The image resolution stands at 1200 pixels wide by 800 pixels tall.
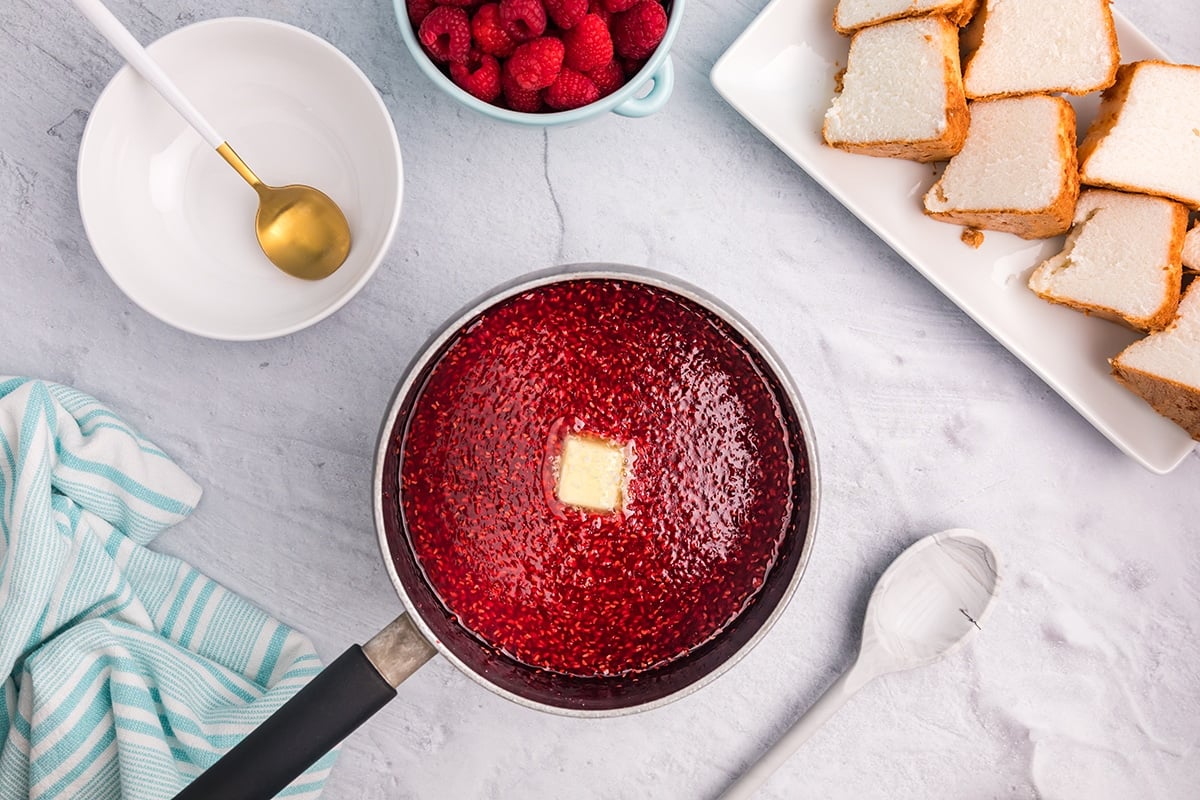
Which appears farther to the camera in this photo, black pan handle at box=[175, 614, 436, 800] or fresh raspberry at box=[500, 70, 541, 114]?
fresh raspberry at box=[500, 70, 541, 114]

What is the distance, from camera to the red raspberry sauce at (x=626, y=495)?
103cm

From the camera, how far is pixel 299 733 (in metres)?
0.82

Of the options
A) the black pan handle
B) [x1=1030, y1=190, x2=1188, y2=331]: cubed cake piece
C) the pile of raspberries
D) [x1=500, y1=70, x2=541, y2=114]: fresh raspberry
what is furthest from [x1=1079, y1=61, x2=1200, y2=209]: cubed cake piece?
the black pan handle

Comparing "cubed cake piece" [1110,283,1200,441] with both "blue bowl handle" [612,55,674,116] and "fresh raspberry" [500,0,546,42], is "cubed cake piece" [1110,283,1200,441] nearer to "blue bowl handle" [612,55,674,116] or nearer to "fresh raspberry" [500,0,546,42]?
"blue bowl handle" [612,55,674,116]

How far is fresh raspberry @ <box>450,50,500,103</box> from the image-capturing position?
1024 mm

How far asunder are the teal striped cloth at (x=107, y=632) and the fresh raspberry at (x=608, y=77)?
2.43ft

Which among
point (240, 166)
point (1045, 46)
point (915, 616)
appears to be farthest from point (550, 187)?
point (915, 616)

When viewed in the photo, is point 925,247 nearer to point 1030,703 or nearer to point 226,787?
point 1030,703

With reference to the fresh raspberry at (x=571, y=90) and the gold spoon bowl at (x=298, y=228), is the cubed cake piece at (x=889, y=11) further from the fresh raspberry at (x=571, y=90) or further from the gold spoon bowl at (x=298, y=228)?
the gold spoon bowl at (x=298, y=228)

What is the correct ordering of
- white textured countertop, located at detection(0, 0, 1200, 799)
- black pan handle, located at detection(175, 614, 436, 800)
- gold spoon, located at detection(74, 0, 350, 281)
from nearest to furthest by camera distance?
1. black pan handle, located at detection(175, 614, 436, 800)
2. gold spoon, located at detection(74, 0, 350, 281)
3. white textured countertop, located at detection(0, 0, 1200, 799)

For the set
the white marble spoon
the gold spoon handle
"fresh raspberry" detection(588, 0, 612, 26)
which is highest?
the gold spoon handle

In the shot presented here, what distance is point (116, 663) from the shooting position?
3.63 feet

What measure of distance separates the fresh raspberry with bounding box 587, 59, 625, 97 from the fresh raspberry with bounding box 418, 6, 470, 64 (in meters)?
0.15

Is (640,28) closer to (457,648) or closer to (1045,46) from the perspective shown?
(1045,46)
